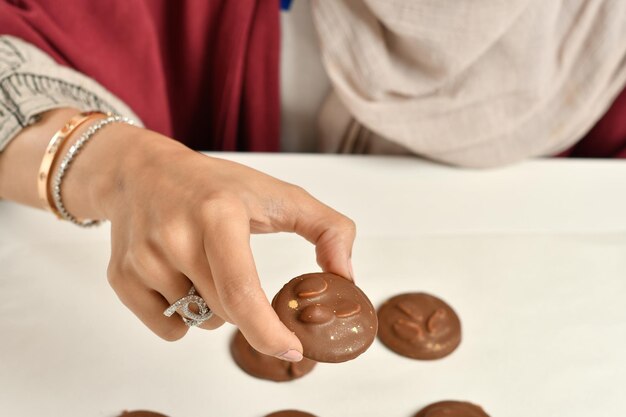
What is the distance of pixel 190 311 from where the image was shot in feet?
2.06

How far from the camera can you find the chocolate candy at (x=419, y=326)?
0.85 metres

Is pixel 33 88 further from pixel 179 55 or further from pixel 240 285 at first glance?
pixel 240 285

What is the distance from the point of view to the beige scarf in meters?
0.90

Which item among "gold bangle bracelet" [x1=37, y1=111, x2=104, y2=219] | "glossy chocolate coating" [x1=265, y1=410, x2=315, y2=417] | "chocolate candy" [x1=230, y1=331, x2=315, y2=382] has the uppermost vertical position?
"gold bangle bracelet" [x1=37, y1=111, x2=104, y2=219]

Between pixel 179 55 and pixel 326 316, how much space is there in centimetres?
61

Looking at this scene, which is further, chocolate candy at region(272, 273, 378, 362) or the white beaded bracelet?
the white beaded bracelet

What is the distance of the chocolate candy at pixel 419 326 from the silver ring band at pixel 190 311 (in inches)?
13.0

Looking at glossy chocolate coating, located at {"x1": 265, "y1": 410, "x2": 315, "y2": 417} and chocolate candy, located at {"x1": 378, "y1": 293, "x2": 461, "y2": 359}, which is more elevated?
chocolate candy, located at {"x1": 378, "y1": 293, "x2": 461, "y2": 359}

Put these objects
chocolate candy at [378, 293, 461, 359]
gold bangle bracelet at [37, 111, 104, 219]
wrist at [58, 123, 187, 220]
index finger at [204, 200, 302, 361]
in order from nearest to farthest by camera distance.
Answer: index finger at [204, 200, 302, 361], wrist at [58, 123, 187, 220], gold bangle bracelet at [37, 111, 104, 219], chocolate candy at [378, 293, 461, 359]

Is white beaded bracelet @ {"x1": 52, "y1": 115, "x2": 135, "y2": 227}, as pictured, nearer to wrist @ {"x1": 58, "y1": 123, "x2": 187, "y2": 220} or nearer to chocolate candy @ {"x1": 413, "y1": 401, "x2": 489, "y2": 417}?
wrist @ {"x1": 58, "y1": 123, "x2": 187, "y2": 220}

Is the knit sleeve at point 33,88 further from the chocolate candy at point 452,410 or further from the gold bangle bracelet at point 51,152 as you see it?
the chocolate candy at point 452,410

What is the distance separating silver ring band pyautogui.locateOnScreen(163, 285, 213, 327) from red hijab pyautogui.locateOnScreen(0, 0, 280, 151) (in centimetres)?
46

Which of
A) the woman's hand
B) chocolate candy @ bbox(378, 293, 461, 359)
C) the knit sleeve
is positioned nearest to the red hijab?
the knit sleeve

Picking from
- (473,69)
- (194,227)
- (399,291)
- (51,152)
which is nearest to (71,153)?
(51,152)
